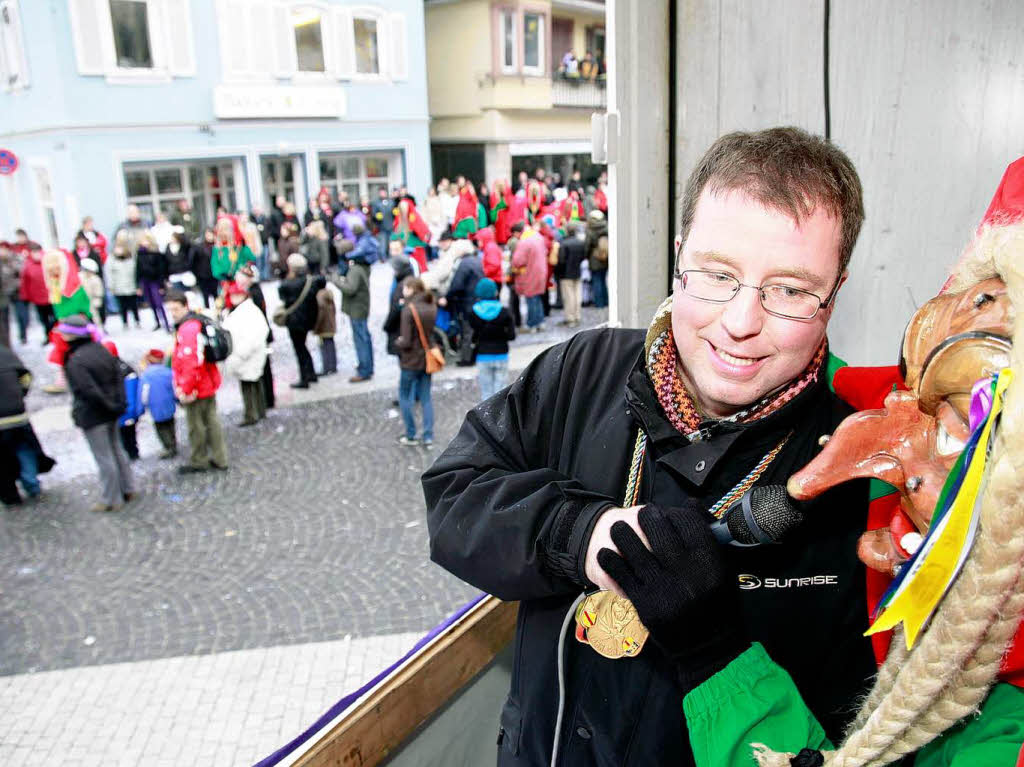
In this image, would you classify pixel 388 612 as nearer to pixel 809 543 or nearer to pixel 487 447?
pixel 487 447

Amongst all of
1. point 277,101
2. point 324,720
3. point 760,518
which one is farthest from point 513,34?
point 760,518

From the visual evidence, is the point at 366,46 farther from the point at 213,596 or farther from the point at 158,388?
the point at 213,596

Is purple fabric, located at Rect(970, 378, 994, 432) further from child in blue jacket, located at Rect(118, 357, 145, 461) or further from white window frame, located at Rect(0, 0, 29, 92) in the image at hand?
white window frame, located at Rect(0, 0, 29, 92)

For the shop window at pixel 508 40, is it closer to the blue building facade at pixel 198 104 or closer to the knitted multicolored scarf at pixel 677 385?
the blue building facade at pixel 198 104

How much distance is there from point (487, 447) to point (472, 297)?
795 centimetres

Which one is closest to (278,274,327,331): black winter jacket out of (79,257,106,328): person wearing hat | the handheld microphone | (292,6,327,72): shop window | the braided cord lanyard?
(79,257,106,328): person wearing hat

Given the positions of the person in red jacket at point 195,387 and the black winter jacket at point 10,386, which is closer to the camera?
the black winter jacket at point 10,386

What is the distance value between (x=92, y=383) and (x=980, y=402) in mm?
6445

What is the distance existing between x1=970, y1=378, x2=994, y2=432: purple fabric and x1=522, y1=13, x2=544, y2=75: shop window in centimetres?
2453

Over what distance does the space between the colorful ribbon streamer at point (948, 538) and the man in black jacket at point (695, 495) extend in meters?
0.24

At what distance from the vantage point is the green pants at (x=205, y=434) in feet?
23.0

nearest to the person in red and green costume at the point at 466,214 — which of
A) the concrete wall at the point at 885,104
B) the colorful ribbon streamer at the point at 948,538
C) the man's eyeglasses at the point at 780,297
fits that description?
the concrete wall at the point at 885,104

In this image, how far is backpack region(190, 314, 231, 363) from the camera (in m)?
6.98

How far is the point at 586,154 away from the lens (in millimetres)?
26953
